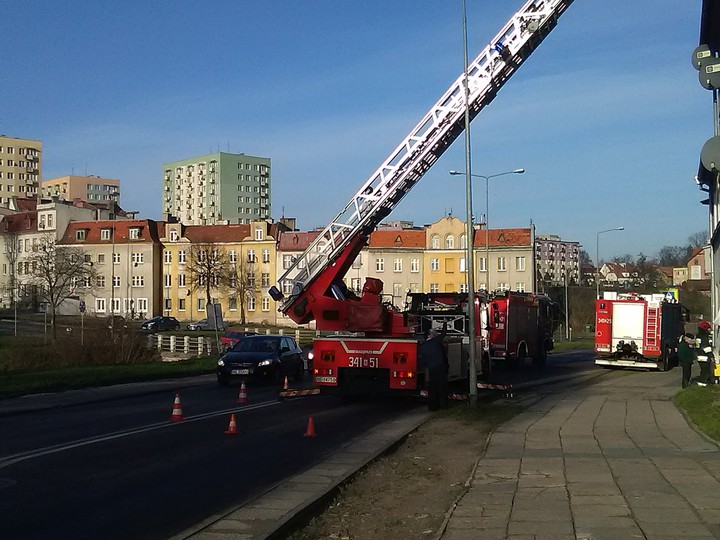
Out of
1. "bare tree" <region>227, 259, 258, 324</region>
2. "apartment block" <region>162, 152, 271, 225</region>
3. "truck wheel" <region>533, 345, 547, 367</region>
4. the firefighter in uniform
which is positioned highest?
"apartment block" <region>162, 152, 271, 225</region>

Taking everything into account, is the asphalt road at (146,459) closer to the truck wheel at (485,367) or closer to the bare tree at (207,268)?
the truck wheel at (485,367)

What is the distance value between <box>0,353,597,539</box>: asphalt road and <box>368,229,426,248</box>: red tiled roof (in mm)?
62967

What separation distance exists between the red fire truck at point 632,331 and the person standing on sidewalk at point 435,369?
1808 cm

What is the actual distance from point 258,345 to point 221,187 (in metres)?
136

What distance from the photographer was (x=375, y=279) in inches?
761

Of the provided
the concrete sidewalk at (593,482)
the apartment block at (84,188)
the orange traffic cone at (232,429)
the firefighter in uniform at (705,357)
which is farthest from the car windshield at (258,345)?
the apartment block at (84,188)

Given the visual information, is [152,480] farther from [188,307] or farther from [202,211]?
[202,211]

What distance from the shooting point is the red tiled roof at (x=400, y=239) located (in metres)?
83.4

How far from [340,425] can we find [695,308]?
54.8 metres

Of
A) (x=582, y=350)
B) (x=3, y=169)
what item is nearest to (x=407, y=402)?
(x=582, y=350)

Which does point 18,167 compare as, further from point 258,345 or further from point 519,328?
point 258,345

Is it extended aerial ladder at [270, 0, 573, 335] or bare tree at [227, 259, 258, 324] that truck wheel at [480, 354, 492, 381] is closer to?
extended aerial ladder at [270, 0, 573, 335]

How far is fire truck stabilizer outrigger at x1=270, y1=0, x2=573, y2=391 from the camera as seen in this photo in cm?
1803

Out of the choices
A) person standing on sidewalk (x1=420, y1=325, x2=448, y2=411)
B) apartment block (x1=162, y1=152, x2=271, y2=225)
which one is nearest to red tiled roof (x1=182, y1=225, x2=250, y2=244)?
apartment block (x1=162, y1=152, x2=271, y2=225)
